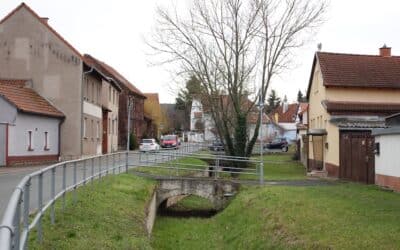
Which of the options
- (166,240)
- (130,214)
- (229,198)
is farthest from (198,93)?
A: (130,214)

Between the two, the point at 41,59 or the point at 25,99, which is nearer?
the point at 25,99

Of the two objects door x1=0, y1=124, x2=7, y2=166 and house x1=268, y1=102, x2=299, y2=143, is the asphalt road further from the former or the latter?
house x1=268, y1=102, x2=299, y2=143

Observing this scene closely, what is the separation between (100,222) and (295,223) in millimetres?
4292

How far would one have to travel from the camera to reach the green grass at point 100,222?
380 inches

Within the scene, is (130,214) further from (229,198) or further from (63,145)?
(63,145)

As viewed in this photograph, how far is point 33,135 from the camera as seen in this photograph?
3369 centimetres

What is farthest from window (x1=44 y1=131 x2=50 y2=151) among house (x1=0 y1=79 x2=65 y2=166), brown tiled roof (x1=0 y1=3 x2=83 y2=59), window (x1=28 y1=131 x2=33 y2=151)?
brown tiled roof (x1=0 y1=3 x2=83 y2=59)

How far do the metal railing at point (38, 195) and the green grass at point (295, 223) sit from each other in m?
2.89

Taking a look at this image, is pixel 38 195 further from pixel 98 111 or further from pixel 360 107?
pixel 98 111

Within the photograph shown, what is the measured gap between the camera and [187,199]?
29656 millimetres

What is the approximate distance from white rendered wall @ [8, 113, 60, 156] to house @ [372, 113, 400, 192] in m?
18.9

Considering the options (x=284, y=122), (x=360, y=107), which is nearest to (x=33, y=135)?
(x=360, y=107)

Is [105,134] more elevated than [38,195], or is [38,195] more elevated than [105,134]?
[105,134]

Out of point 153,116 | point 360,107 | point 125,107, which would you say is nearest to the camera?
point 360,107
